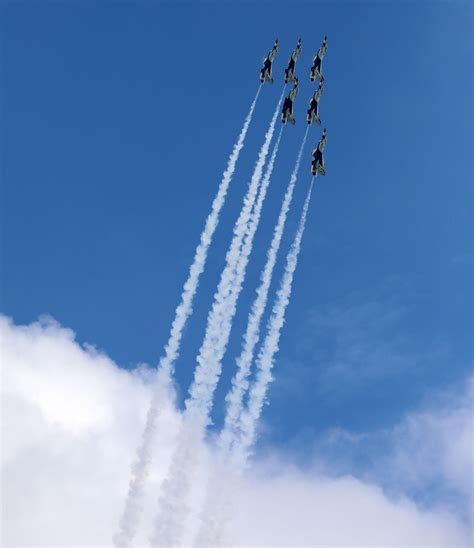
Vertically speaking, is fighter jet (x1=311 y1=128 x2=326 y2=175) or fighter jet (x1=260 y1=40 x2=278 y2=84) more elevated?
fighter jet (x1=260 y1=40 x2=278 y2=84)

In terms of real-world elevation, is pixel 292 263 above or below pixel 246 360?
above

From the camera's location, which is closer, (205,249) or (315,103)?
(205,249)

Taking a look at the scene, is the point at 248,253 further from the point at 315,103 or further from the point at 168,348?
the point at 315,103

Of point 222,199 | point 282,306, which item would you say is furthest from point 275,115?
point 282,306

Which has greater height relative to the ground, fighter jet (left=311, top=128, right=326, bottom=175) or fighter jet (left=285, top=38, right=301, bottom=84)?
fighter jet (left=285, top=38, right=301, bottom=84)

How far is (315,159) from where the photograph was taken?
91562mm

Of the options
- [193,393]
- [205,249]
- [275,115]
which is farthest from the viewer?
[275,115]

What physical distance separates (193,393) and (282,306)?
15.4 meters

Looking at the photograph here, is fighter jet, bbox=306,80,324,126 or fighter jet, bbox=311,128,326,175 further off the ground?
fighter jet, bbox=306,80,324,126

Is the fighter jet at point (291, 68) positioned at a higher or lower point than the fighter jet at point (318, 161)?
higher

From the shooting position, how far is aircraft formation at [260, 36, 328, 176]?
8950 cm

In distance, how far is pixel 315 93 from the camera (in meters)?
93.2

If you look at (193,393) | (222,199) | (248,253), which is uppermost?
(222,199)

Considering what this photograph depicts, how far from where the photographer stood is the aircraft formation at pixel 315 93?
89.5 m
